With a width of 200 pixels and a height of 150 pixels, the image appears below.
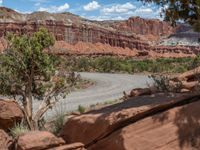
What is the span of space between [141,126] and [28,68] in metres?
5.86

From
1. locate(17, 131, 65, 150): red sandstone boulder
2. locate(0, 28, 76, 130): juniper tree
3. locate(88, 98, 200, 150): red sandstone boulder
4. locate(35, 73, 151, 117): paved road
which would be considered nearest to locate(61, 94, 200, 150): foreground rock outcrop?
locate(88, 98, 200, 150): red sandstone boulder

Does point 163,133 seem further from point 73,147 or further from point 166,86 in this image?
point 166,86

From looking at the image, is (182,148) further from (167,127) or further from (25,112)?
(25,112)

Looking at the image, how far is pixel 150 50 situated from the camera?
13088 cm

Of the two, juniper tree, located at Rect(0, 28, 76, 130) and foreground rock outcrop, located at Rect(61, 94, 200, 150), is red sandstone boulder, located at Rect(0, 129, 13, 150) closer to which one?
foreground rock outcrop, located at Rect(61, 94, 200, 150)

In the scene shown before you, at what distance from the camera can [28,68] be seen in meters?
13.7

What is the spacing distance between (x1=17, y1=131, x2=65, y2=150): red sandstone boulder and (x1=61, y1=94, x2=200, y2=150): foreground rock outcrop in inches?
20.2

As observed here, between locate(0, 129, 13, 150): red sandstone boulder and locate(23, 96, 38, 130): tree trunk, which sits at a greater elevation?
locate(23, 96, 38, 130): tree trunk

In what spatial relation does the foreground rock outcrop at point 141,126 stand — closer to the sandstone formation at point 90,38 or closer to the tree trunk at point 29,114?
the tree trunk at point 29,114

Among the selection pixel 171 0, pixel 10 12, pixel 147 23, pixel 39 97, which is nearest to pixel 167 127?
pixel 171 0

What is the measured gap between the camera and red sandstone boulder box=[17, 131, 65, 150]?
9.36 m

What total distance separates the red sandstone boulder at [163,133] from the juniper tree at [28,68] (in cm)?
484

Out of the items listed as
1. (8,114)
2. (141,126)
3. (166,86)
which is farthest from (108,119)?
(166,86)

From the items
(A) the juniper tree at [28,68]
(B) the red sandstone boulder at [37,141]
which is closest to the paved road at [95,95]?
(A) the juniper tree at [28,68]
